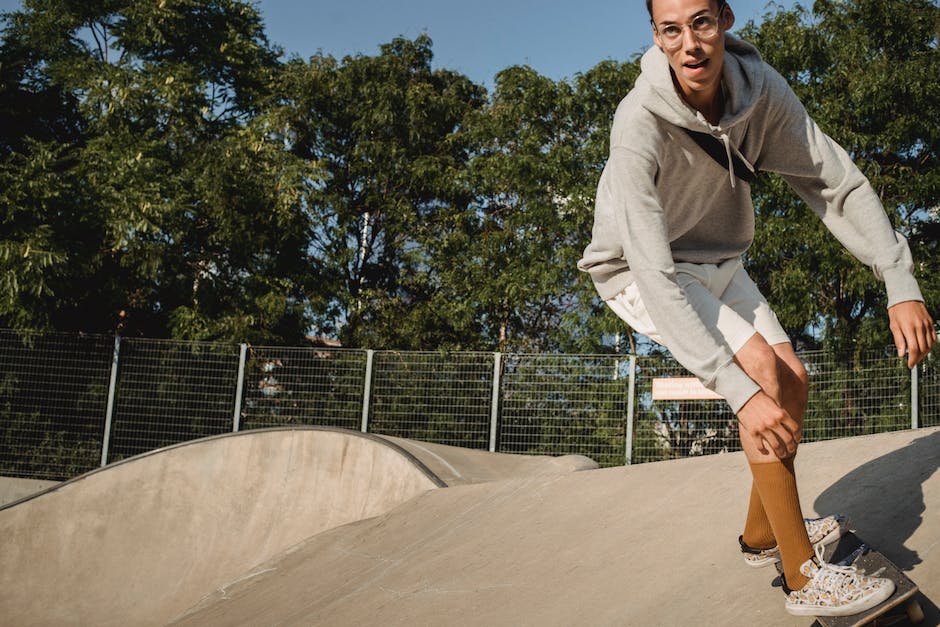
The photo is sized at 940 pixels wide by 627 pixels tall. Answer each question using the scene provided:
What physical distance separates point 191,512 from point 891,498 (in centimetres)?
595

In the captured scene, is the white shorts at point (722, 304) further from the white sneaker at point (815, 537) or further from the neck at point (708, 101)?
the white sneaker at point (815, 537)

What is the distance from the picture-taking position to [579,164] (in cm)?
1484

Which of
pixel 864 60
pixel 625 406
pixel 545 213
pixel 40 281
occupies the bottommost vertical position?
pixel 625 406

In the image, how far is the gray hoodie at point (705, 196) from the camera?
210cm

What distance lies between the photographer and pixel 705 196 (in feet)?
8.00

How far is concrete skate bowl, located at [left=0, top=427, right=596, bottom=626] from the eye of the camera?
251 inches

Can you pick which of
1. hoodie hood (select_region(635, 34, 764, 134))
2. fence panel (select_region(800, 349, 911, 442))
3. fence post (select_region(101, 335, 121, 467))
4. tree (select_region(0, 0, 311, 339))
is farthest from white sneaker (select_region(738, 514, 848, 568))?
tree (select_region(0, 0, 311, 339))

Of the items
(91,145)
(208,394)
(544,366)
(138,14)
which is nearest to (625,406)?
(544,366)

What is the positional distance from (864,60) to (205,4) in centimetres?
1398

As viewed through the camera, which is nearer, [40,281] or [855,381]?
[855,381]

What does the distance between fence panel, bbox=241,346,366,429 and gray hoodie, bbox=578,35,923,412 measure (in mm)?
7856

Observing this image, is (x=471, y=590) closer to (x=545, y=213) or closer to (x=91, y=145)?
(x=545, y=213)

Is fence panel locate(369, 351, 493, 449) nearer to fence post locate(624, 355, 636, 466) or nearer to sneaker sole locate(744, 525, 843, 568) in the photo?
fence post locate(624, 355, 636, 466)

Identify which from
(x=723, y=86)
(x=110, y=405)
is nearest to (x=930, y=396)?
(x=723, y=86)
